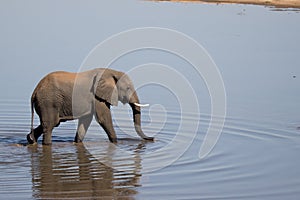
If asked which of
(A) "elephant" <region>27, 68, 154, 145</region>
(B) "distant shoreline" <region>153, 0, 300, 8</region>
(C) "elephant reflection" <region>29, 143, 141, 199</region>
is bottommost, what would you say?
(C) "elephant reflection" <region>29, 143, 141, 199</region>

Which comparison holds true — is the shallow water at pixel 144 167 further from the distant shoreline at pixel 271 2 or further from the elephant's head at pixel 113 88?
the distant shoreline at pixel 271 2

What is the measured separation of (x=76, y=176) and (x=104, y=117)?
3.15m

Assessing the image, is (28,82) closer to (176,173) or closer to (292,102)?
(292,102)

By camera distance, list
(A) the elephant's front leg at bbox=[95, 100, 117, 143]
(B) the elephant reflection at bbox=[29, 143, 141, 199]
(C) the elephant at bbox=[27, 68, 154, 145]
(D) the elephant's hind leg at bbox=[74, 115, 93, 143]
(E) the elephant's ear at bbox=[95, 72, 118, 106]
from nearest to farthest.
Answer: (B) the elephant reflection at bbox=[29, 143, 141, 199]
(C) the elephant at bbox=[27, 68, 154, 145]
(E) the elephant's ear at bbox=[95, 72, 118, 106]
(A) the elephant's front leg at bbox=[95, 100, 117, 143]
(D) the elephant's hind leg at bbox=[74, 115, 93, 143]

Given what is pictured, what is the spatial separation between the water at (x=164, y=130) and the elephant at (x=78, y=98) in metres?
0.38

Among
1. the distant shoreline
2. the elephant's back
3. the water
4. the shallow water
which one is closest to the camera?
the shallow water

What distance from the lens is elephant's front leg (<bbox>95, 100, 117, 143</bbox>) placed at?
631 inches

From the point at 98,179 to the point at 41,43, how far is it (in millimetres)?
16837

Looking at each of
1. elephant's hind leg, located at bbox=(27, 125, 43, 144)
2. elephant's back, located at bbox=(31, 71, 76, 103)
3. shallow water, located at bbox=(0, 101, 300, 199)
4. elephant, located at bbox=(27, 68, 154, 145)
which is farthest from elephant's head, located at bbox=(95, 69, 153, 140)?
elephant's hind leg, located at bbox=(27, 125, 43, 144)

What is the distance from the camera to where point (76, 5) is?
44.2 m

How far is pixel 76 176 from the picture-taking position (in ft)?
42.9

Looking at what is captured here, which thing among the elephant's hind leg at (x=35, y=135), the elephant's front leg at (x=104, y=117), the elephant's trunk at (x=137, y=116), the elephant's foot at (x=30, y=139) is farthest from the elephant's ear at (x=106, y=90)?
the elephant's foot at (x=30, y=139)

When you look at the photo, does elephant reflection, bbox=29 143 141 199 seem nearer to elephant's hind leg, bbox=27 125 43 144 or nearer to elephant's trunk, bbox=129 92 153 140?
elephant's hind leg, bbox=27 125 43 144

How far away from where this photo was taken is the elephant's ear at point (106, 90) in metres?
15.9
